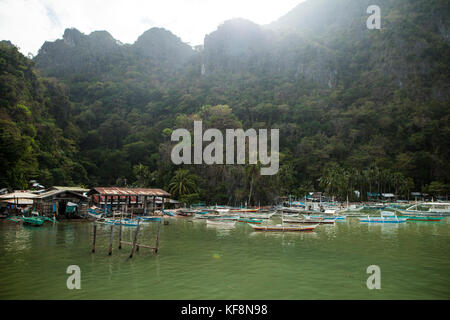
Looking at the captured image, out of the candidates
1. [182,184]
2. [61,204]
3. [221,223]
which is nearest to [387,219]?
[221,223]

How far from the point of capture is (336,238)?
2425 centimetres

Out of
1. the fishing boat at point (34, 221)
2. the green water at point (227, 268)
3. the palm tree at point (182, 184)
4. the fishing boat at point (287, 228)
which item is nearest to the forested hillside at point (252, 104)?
the palm tree at point (182, 184)

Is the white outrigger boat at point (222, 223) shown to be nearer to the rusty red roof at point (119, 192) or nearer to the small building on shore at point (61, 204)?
the rusty red roof at point (119, 192)

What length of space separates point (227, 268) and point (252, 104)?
91.9 metres

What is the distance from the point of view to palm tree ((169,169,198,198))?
55688 millimetres

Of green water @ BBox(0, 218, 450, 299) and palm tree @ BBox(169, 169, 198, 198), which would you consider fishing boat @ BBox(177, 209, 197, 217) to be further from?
green water @ BBox(0, 218, 450, 299)

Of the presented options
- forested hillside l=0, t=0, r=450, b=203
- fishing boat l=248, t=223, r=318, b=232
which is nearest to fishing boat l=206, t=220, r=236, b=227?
fishing boat l=248, t=223, r=318, b=232

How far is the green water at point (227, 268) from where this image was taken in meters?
10.9

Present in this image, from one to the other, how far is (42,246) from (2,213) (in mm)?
23523

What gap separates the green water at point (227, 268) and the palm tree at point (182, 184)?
32333 millimetres

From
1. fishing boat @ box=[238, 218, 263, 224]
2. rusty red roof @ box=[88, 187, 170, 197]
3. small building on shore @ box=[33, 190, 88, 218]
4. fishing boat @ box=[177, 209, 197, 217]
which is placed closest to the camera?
Result: small building on shore @ box=[33, 190, 88, 218]

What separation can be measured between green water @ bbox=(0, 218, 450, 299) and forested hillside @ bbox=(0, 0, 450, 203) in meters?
28.8

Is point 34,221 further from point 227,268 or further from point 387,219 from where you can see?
point 387,219
